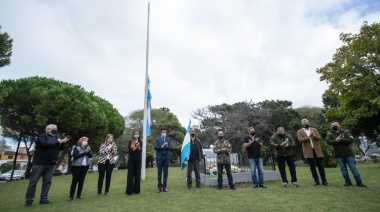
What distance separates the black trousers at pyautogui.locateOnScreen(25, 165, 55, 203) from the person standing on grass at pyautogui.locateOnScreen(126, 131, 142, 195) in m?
2.03

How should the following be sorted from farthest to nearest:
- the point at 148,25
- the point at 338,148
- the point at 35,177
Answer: the point at 148,25 → the point at 338,148 → the point at 35,177

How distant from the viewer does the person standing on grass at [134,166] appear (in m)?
6.47

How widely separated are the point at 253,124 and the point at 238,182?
82.9 feet

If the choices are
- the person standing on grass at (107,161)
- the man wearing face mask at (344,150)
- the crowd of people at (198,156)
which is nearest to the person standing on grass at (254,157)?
the crowd of people at (198,156)

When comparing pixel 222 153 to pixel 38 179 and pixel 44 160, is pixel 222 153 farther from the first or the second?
pixel 38 179

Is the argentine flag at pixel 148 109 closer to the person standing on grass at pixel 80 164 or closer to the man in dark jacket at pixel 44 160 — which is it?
the person standing on grass at pixel 80 164

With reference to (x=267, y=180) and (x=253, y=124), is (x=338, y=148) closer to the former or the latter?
(x=267, y=180)

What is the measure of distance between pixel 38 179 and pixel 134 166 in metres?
2.41

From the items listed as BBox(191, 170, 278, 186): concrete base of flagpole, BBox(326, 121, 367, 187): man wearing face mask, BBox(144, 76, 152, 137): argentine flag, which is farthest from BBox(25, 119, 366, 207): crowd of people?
BBox(144, 76, 152, 137): argentine flag

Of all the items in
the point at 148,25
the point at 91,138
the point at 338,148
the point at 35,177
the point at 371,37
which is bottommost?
the point at 35,177

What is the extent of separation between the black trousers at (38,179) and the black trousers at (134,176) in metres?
2.02

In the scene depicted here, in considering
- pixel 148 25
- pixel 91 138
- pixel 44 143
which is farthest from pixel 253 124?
pixel 44 143

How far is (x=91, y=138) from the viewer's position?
66.7 ft

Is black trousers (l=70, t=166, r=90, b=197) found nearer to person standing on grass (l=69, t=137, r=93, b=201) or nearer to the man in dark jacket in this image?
person standing on grass (l=69, t=137, r=93, b=201)
